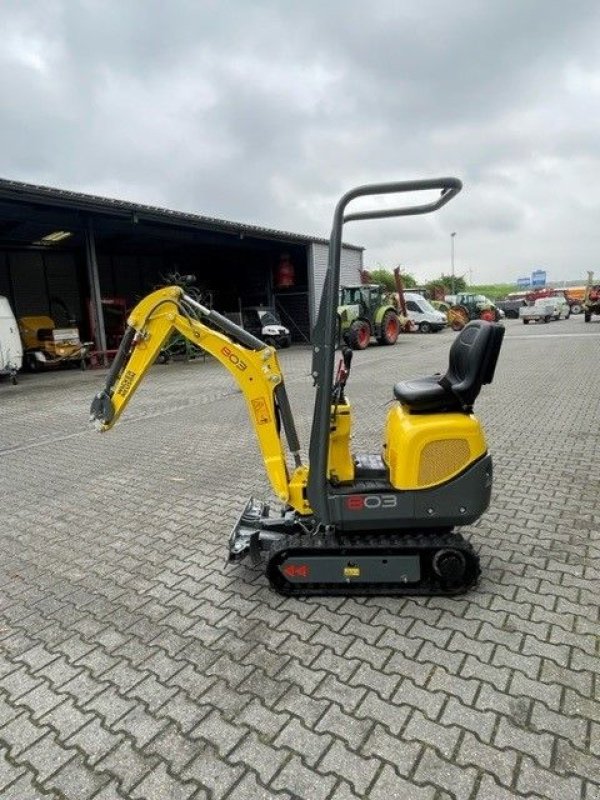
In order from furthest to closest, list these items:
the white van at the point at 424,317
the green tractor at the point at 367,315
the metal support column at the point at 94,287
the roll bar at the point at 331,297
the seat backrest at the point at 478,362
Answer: the white van at the point at 424,317, the green tractor at the point at 367,315, the metal support column at the point at 94,287, the seat backrest at the point at 478,362, the roll bar at the point at 331,297

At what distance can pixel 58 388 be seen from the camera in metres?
13.5

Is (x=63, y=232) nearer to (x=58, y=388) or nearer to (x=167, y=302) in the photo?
(x=58, y=388)

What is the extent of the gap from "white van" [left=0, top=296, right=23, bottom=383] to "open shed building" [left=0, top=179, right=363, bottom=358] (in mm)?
2862

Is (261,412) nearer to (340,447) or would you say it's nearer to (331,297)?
(340,447)

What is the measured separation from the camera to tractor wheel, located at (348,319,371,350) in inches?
761

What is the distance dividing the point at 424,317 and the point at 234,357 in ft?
86.3

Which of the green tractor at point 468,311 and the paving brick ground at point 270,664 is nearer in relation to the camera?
the paving brick ground at point 270,664

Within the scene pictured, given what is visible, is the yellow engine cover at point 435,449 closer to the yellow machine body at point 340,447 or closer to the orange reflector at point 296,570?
the yellow machine body at point 340,447

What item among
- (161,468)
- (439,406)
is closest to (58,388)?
(161,468)

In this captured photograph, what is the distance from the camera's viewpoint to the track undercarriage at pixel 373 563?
3.12m

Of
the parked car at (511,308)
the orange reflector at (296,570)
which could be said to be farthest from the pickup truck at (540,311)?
the orange reflector at (296,570)

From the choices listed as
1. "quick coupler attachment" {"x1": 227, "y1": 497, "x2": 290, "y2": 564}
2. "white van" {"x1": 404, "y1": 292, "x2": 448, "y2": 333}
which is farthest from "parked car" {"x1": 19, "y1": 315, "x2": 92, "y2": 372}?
"white van" {"x1": 404, "y1": 292, "x2": 448, "y2": 333}

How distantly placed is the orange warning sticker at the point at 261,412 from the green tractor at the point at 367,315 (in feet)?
53.0

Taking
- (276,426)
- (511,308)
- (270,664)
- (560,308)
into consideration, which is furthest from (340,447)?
(511,308)
